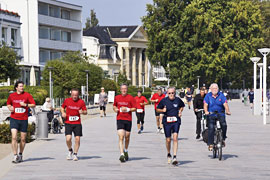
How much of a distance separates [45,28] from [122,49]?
37.0 metres

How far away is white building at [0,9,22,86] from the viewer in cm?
6319

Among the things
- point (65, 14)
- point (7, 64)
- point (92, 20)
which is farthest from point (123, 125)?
point (92, 20)

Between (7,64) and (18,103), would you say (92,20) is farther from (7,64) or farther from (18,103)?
(18,103)

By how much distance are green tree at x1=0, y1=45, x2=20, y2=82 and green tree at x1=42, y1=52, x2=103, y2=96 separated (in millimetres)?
7642

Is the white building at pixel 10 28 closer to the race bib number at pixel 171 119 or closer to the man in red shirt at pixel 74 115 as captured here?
the man in red shirt at pixel 74 115

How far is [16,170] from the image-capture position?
1274cm

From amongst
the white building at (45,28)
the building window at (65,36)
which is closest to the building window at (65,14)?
the white building at (45,28)

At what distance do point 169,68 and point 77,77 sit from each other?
1835cm

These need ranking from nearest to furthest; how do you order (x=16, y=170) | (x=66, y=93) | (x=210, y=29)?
(x=16, y=170) < (x=66, y=93) < (x=210, y=29)

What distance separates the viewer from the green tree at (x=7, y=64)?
4697 cm

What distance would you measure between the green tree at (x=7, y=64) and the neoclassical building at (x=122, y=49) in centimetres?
5582

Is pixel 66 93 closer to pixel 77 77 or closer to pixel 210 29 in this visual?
pixel 77 77

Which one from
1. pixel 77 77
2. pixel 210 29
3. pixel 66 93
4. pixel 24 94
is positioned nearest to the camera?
pixel 24 94

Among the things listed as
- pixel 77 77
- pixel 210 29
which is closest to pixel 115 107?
pixel 77 77
